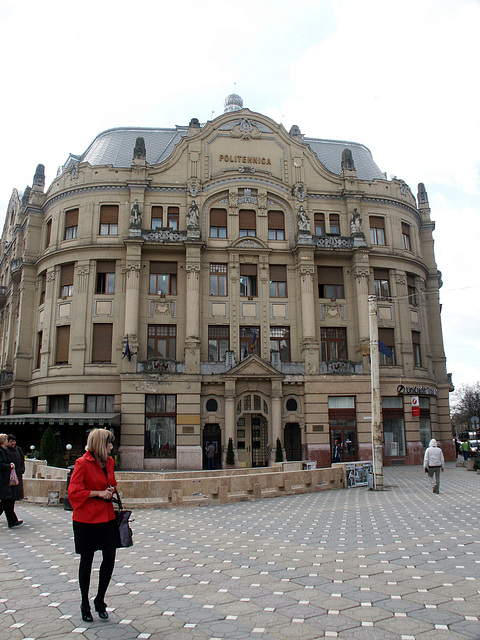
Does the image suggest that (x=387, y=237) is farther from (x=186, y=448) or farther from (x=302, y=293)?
(x=186, y=448)

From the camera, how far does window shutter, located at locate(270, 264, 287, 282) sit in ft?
118

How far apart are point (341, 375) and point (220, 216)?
13379 mm

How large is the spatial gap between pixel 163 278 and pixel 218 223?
535 cm

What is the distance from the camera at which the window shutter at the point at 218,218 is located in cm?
3612

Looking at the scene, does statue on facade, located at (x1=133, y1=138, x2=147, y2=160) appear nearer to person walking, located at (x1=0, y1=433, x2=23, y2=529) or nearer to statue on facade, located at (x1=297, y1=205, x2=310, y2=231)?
statue on facade, located at (x1=297, y1=205, x2=310, y2=231)

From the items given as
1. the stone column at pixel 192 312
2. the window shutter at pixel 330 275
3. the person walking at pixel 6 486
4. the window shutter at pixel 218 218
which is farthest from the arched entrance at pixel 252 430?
the person walking at pixel 6 486

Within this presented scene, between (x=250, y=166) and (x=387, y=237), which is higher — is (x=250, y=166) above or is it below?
above

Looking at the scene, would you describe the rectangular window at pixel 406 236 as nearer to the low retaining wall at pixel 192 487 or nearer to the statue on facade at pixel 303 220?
the statue on facade at pixel 303 220

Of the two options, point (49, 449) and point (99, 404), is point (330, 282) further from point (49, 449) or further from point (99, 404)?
point (49, 449)

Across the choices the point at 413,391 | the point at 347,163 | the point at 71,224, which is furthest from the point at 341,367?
the point at 71,224

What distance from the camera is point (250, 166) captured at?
36906mm

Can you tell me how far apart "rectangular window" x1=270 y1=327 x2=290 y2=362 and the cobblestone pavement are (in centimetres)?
2000

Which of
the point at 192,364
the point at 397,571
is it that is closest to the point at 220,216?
the point at 192,364

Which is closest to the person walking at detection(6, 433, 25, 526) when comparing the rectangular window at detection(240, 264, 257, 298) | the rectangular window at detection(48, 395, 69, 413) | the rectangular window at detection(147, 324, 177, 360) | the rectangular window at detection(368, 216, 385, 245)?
the rectangular window at detection(147, 324, 177, 360)
